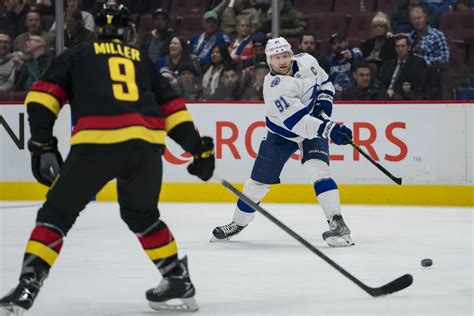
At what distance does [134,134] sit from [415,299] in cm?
128

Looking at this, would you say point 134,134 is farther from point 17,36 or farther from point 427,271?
point 17,36

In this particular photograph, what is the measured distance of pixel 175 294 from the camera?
3.89 metres

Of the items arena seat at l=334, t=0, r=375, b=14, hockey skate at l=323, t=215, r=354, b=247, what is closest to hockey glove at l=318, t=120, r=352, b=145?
hockey skate at l=323, t=215, r=354, b=247

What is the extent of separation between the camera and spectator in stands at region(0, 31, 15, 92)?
8641mm

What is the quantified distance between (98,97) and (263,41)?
15.7 feet

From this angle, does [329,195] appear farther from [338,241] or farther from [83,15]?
[83,15]

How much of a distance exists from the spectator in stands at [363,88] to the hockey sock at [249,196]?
7.16 ft

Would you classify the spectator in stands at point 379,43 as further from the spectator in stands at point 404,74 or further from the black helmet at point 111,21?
the black helmet at point 111,21

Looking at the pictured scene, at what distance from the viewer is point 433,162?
778 cm

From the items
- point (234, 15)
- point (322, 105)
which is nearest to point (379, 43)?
point (234, 15)

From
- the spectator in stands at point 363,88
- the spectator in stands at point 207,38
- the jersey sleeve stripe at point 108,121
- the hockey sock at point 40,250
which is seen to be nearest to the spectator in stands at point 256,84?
the spectator in stands at point 207,38

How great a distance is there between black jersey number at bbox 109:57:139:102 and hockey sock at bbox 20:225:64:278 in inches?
20.3

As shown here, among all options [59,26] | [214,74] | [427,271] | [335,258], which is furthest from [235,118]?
[427,271]

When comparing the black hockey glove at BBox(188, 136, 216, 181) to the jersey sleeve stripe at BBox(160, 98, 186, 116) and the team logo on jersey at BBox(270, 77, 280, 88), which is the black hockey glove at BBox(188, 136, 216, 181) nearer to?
the jersey sleeve stripe at BBox(160, 98, 186, 116)
